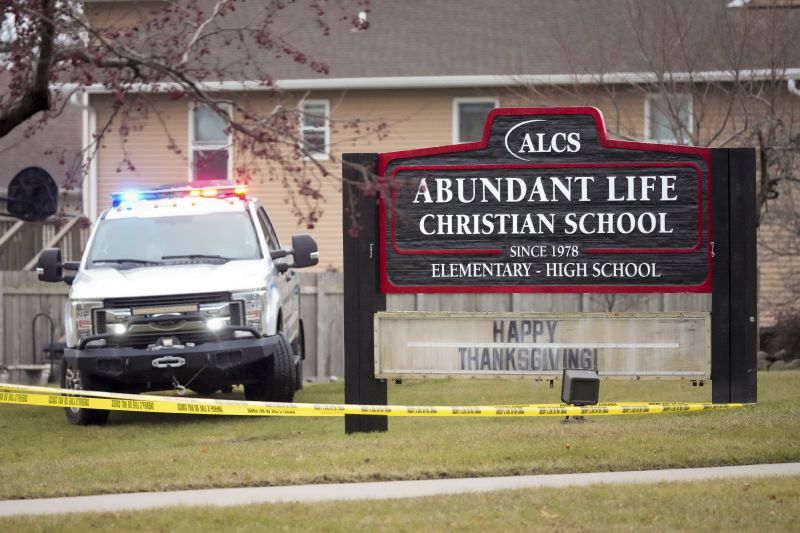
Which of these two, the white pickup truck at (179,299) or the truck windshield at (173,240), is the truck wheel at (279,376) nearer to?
the white pickup truck at (179,299)

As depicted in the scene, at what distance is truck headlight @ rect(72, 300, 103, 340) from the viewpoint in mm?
13023

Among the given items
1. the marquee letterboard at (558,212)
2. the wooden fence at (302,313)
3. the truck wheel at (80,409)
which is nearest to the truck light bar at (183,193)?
the truck wheel at (80,409)

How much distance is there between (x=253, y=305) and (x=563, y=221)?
137 inches

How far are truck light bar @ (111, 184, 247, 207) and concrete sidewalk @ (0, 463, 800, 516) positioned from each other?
6.05 metres

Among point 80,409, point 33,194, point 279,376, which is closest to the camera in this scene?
point 279,376

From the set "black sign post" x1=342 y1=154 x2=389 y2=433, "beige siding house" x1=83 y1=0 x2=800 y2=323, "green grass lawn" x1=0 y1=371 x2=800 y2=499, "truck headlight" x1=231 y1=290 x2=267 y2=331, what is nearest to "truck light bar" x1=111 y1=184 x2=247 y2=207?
"truck headlight" x1=231 y1=290 x2=267 y2=331

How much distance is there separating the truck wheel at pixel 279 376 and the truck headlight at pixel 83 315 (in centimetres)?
182

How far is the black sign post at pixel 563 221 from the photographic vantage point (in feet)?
37.6

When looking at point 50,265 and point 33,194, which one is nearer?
point 50,265

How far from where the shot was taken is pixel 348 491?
28.2 feet

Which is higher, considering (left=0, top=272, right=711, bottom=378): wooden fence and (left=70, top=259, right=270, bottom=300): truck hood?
(left=70, top=259, right=270, bottom=300): truck hood

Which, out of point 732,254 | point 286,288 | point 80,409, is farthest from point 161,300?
point 732,254

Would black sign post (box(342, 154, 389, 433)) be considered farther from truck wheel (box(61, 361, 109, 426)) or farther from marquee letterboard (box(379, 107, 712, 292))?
truck wheel (box(61, 361, 109, 426))

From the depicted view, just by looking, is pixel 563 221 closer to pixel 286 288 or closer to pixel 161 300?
pixel 161 300
